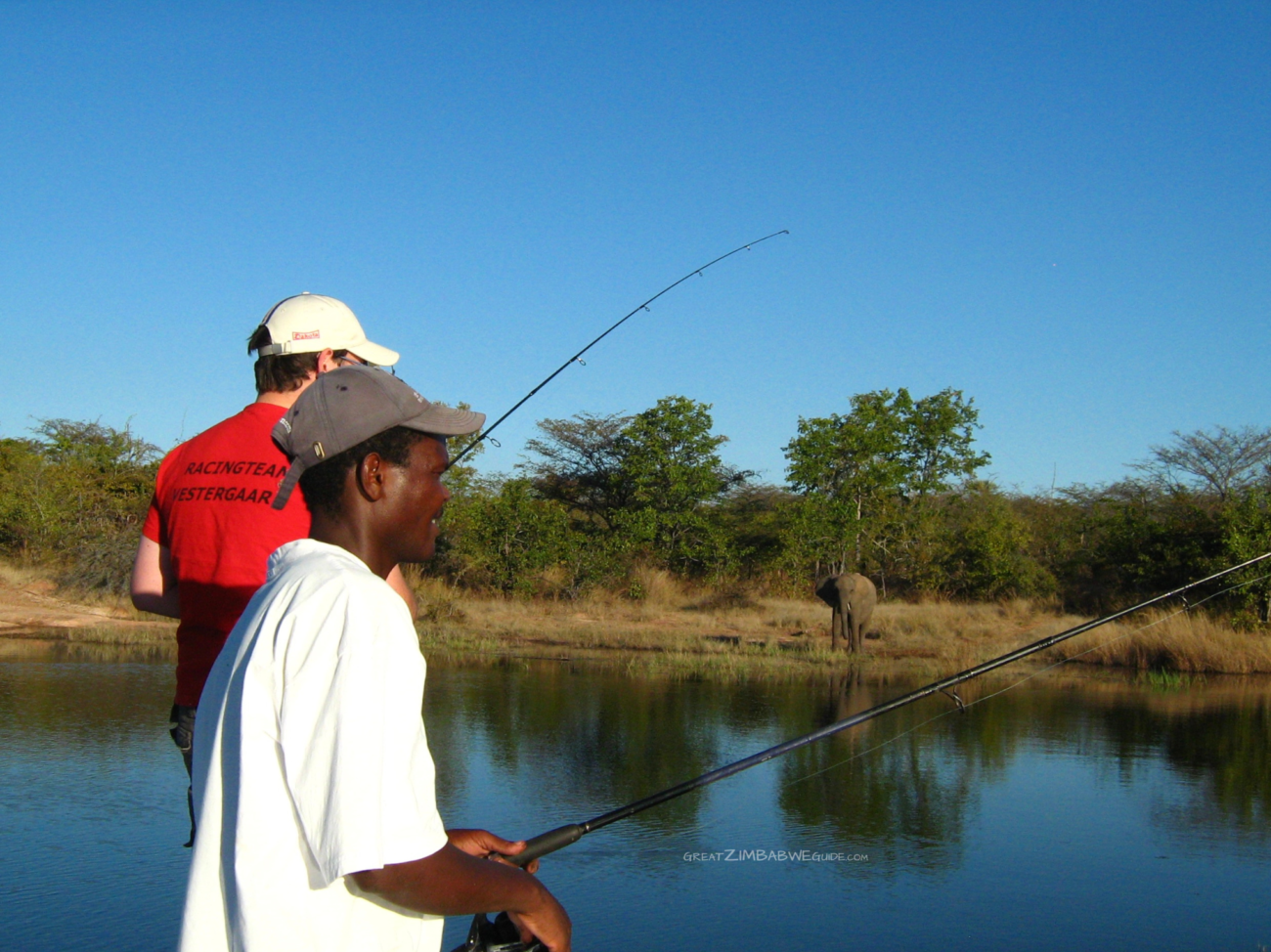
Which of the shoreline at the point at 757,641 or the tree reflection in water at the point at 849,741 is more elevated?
the shoreline at the point at 757,641

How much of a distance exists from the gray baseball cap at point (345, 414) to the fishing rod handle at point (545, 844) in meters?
0.77

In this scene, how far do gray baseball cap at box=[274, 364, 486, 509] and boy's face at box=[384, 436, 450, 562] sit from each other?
44 millimetres

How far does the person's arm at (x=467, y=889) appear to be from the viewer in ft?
4.58

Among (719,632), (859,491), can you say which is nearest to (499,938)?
(719,632)

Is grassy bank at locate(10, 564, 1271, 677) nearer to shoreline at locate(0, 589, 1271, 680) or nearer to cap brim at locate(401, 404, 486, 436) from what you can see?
shoreline at locate(0, 589, 1271, 680)

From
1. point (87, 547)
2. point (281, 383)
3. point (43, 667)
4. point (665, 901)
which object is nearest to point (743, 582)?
point (87, 547)

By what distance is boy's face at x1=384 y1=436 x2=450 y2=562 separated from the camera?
66.3 inches

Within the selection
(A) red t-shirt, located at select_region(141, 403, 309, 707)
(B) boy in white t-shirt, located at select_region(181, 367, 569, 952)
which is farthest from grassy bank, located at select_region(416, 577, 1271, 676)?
(B) boy in white t-shirt, located at select_region(181, 367, 569, 952)

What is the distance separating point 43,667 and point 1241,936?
9286mm

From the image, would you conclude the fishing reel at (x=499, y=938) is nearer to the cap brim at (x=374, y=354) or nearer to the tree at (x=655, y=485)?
the cap brim at (x=374, y=354)

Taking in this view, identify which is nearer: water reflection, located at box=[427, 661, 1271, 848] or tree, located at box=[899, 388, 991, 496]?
water reflection, located at box=[427, 661, 1271, 848]

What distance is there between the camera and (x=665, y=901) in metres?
4.43

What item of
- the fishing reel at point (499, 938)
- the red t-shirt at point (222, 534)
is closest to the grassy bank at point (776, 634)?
the red t-shirt at point (222, 534)

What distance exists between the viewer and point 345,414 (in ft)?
5.35
